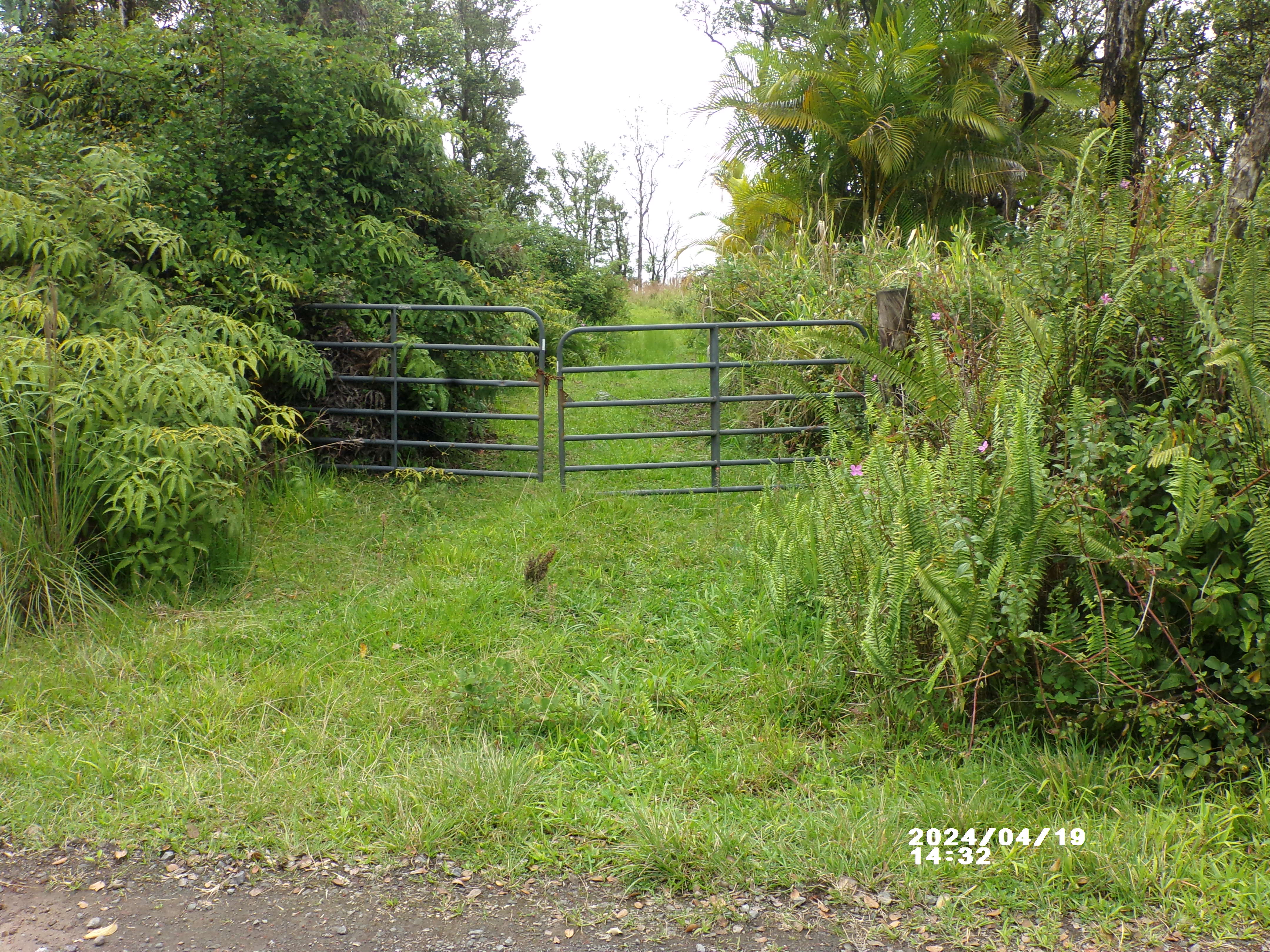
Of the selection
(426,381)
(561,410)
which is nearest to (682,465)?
(561,410)

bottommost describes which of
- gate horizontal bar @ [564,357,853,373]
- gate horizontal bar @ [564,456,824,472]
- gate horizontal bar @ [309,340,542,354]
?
gate horizontal bar @ [564,456,824,472]

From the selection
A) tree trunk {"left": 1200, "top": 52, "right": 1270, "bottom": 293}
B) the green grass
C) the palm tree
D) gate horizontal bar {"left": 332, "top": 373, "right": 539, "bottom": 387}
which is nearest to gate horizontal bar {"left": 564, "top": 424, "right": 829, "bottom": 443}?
gate horizontal bar {"left": 332, "top": 373, "right": 539, "bottom": 387}

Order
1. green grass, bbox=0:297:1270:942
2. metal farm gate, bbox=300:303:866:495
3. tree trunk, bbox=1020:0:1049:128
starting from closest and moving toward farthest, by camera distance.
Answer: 1. green grass, bbox=0:297:1270:942
2. metal farm gate, bbox=300:303:866:495
3. tree trunk, bbox=1020:0:1049:128

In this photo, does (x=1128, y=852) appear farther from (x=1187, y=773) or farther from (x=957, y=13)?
(x=957, y=13)

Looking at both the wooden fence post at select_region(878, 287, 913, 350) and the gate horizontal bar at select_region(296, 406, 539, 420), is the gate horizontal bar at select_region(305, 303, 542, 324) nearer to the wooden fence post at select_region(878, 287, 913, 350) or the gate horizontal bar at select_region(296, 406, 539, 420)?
the gate horizontal bar at select_region(296, 406, 539, 420)

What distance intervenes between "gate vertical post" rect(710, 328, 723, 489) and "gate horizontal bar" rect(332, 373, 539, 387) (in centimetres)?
144

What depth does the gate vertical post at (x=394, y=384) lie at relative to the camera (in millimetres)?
7570

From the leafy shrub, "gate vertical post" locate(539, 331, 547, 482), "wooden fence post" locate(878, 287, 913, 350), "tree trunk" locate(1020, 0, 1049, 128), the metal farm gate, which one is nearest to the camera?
"wooden fence post" locate(878, 287, 913, 350)

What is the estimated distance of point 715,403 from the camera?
740 cm

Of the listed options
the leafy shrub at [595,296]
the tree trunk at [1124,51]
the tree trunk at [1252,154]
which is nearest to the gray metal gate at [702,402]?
the tree trunk at [1252,154]

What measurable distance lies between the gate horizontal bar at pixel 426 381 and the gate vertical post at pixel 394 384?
0.18 ft

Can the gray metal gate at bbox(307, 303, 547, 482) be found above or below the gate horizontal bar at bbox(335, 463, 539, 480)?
above

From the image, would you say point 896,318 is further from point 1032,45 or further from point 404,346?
point 1032,45

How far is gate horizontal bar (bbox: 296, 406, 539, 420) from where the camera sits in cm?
731
